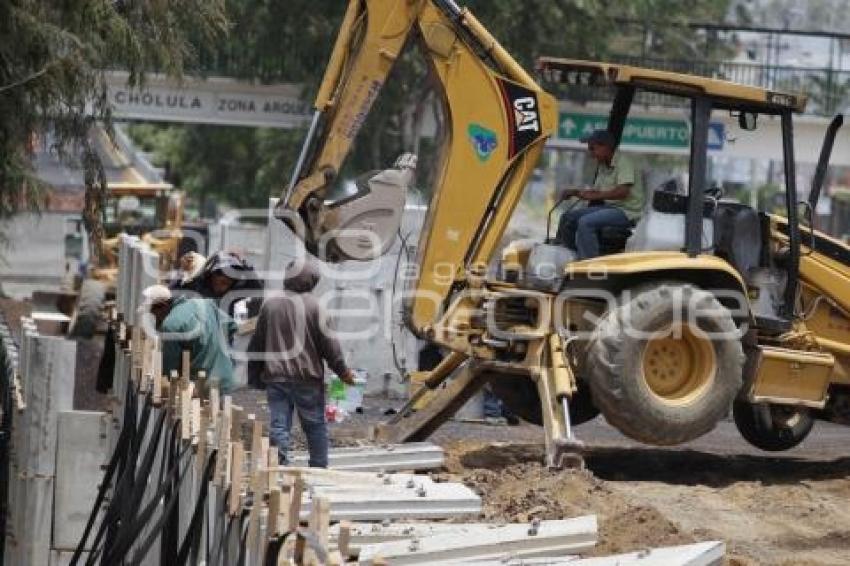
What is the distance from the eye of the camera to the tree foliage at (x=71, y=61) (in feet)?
52.2

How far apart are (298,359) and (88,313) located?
54.2 feet

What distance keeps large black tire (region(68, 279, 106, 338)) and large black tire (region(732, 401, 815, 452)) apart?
1441 centimetres

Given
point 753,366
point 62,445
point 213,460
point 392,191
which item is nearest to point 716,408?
point 753,366

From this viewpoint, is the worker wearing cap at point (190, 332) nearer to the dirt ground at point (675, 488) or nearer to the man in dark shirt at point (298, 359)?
the man in dark shirt at point (298, 359)

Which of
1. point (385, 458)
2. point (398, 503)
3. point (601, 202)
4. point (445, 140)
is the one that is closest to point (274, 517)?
point (398, 503)

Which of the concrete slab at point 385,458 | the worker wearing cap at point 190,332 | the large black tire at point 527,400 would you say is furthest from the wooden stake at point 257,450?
the large black tire at point 527,400

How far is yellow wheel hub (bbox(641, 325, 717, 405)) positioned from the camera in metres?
15.7

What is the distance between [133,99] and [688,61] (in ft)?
34.3

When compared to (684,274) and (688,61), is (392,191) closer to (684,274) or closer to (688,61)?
(684,274)

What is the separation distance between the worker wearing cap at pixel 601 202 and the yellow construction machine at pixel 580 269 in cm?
15

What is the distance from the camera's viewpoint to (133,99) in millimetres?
38656

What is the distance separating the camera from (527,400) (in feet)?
56.1

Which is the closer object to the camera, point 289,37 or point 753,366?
point 753,366

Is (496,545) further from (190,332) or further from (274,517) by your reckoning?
(190,332)
